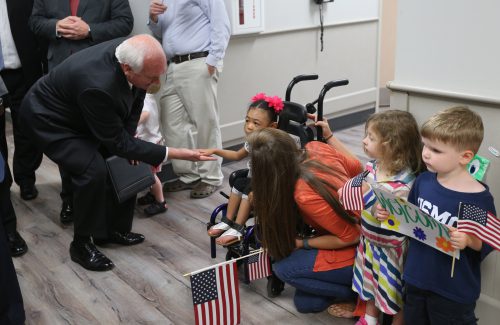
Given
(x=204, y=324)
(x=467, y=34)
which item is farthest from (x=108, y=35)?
(x=467, y=34)

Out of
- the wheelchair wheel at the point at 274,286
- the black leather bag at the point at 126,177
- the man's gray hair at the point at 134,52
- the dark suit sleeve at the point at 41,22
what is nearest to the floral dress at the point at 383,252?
the wheelchair wheel at the point at 274,286

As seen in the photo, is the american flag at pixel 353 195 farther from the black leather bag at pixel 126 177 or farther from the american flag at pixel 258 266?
the black leather bag at pixel 126 177

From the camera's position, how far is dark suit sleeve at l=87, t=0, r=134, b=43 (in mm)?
3258

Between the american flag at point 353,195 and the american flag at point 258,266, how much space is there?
584 millimetres

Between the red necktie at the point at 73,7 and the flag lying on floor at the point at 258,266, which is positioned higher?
the red necktie at the point at 73,7

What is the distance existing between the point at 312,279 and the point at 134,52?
1.25 m

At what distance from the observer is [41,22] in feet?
10.6

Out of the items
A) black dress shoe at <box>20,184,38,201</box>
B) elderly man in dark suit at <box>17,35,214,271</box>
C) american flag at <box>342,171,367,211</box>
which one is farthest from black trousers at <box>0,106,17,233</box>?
american flag at <box>342,171,367,211</box>

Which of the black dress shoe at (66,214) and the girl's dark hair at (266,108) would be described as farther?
the black dress shoe at (66,214)

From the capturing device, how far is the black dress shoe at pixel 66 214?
3.35m

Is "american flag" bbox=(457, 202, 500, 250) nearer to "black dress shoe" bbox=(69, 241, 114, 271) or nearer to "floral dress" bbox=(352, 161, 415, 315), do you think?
"floral dress" bbox=(352, 161, 415, 315)

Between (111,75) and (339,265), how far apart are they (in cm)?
133

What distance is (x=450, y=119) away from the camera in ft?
5.40

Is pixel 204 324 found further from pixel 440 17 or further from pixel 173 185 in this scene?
pixel 173 185
